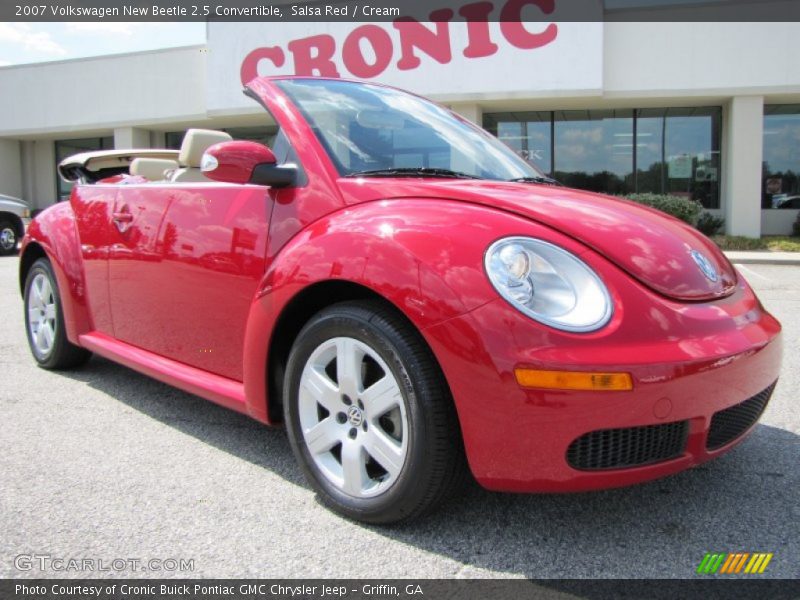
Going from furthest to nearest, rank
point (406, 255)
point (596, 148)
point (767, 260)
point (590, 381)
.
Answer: point (596, 148) → point (767, 260) → point (406, 255) → point (590, 381)

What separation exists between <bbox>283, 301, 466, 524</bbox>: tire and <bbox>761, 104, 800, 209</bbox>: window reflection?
57.4 feet

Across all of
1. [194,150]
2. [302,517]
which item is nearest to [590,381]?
[302,517]

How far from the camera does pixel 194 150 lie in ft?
11.6

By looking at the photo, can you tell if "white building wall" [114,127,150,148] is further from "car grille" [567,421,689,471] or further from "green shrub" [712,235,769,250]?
"car grille" [567,421,689,471]

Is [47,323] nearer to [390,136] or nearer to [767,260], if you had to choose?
[390,136]

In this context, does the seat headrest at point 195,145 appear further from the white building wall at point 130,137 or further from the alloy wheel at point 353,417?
the white building wall at point 130,137

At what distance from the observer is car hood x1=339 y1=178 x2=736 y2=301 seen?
202 centimetres

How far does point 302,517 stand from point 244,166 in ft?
4.26

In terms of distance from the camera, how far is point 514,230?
1.99m

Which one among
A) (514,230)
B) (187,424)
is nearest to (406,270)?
(514,230)

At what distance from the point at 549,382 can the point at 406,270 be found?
546 millimetres

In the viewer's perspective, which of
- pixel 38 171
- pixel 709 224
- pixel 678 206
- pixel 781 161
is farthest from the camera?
pixel 38 171

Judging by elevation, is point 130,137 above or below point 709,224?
above

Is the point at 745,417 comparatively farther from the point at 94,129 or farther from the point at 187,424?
the point at 94,129
